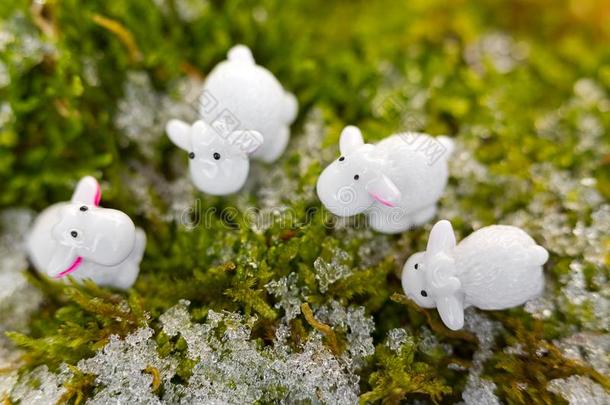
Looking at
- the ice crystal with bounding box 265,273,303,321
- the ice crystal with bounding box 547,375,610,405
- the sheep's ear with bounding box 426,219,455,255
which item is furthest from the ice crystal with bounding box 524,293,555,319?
the ice crystal with bounding box 265,273,303,321

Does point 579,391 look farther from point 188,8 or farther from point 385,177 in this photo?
point 188,8

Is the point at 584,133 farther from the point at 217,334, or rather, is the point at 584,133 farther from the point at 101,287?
the point at 101,287

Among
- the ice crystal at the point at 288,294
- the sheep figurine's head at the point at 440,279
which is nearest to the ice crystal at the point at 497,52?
the sheep figurine's head at the point at 440,279

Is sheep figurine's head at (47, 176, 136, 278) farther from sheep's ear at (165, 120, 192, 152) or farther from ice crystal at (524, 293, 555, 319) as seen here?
ice crystal at (524, 293, 555, 319)

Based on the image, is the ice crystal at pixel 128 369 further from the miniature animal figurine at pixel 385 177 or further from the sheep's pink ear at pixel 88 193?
the miniature animal figurine at pixel 385 177

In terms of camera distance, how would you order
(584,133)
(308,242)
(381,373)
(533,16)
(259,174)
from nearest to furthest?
(381,373) < (308,242) < (259,174) < (584,133) < (533,16)

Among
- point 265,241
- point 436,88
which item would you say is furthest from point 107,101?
point 436,88
